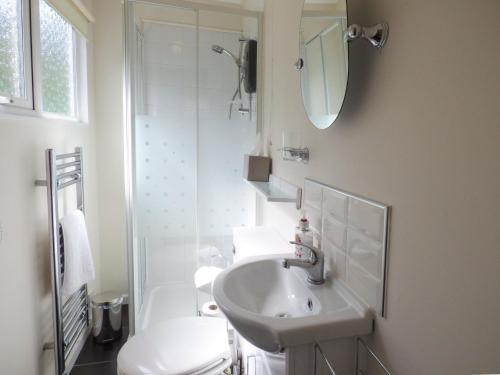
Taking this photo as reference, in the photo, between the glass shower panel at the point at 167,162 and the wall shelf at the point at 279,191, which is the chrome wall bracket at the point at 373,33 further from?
the glass shower panel at the point at 167,162

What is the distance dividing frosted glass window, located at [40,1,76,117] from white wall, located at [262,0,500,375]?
180 cm

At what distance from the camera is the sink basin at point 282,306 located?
35.5 inches

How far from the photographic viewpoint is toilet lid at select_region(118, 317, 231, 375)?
144cm

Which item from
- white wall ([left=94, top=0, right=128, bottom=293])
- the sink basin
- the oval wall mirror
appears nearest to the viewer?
the sink basin

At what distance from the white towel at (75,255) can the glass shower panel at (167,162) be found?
0.40 m

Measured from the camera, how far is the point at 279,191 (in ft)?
6.09

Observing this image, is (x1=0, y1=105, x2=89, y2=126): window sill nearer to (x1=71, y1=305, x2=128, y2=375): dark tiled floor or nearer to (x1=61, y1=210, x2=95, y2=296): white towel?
(x1=61, y1=210, x2=95, y2=296): white towel

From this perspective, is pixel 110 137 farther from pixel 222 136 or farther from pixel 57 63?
pixel 222 136

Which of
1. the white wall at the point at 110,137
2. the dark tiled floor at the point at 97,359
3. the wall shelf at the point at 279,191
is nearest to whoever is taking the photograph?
the wall shelf at the point at 279,191

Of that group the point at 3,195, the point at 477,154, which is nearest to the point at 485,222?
the point at 477,154

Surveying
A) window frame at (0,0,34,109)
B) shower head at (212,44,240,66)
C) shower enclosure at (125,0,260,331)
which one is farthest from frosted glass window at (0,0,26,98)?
shower head at (212,44,240,66)

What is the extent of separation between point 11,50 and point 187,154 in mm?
1128

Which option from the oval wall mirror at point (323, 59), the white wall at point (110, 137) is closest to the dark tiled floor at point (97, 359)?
the white wall at point (110, 137)

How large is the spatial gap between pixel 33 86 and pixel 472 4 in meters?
1.93
